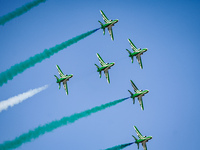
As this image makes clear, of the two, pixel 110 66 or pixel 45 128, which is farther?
pixel 110 66

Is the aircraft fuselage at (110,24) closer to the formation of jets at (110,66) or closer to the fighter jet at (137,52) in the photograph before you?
the formation of jets at (110,66)

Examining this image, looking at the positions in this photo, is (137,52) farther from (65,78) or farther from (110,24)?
(65,78)

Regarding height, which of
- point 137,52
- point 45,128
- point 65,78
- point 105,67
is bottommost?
point 45,128

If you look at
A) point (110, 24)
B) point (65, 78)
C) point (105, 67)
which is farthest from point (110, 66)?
point (65, 78)

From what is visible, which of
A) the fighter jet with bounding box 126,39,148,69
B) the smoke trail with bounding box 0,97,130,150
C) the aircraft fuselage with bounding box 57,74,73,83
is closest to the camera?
the smoke trail with bounding box 0,97,130,150

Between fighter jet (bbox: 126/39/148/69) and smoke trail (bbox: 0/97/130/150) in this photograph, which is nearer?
smoke trail (bbox: 0/97/130/150)

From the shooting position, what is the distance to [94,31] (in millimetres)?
74438

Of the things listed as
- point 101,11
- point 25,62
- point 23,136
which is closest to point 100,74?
point 101,11

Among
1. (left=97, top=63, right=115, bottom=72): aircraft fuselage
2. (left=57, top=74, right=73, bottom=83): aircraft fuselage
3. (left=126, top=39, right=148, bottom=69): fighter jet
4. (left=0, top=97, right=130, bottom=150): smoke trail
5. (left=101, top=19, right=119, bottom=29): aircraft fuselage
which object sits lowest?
(left=0, top=97, right=130, bottom=150): smoke trail

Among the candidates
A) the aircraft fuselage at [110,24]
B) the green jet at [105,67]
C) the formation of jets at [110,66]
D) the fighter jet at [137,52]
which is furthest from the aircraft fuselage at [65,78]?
the fighter jet at [137,52]

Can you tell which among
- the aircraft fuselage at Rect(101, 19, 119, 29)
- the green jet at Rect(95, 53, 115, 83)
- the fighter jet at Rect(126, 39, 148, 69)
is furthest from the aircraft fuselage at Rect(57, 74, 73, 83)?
the fighter jet at Rect(126, 39, 148, 69)

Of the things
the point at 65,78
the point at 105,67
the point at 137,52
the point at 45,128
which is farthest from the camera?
the point at 137,52

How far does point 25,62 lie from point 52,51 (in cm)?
668

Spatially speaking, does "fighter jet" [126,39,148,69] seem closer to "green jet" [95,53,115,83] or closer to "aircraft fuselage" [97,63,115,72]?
"aircraft fuselage" [97,63,115,72]
